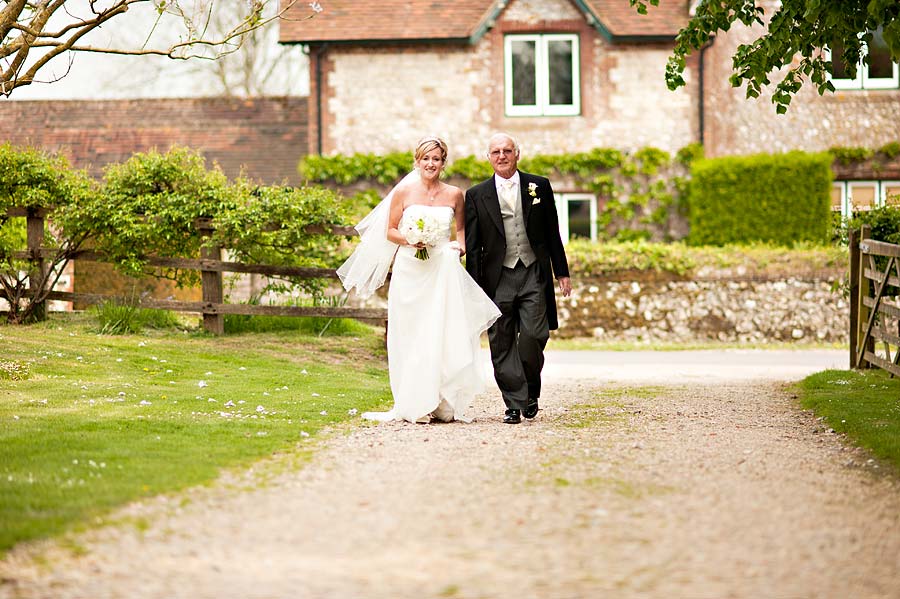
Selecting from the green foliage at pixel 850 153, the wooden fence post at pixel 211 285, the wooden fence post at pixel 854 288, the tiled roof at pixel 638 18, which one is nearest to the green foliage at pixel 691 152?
the tiled roof at pixel 638 18

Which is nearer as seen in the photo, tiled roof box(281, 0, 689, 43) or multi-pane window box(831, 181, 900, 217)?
tiled roof box(281, 0, 689, 43)

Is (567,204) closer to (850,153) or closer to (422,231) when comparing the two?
(850,153)

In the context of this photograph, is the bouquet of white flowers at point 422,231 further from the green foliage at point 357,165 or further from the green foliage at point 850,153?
the green foliage at point 850,153

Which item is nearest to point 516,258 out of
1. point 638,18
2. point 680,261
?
point 680,261

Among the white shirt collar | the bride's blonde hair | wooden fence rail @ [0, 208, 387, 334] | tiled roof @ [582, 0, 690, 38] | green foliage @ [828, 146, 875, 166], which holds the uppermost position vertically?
tiled roof @ [582, 0, 690, 38]

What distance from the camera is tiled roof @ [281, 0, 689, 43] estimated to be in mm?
22797

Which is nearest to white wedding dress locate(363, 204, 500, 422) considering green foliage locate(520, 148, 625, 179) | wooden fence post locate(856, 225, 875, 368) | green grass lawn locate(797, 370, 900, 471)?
green grass lawn locate(797, 370, 900, 471)

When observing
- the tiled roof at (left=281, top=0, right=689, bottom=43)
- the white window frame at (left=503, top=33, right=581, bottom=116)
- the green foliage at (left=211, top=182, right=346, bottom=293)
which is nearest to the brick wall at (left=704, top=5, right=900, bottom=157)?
the tiled roof at (left=281, top=0, right=689, bottom=43)

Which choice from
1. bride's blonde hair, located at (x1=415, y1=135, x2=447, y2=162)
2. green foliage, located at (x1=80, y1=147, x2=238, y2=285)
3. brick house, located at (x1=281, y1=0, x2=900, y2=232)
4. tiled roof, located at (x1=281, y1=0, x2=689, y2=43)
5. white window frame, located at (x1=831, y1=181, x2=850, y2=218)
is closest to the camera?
bride's blonde hair, located at (x1=415, y1=135, x2=447, y2=162)

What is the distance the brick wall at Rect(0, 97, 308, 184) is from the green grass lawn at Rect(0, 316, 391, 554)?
31.9ft

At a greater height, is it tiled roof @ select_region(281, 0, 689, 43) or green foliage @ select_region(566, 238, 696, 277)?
tiled roof @ select_region(281, 0, 689, 43)

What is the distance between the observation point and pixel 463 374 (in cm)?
896

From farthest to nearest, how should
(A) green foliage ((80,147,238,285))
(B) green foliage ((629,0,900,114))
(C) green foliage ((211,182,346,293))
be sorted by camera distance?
(A) green foliage ((80,147,238,285))
(C) green foliage ((211,182,346,293))
(B) green foliage ((629,0,900,114))

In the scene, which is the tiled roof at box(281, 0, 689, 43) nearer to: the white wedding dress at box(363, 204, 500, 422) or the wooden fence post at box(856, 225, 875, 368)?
the wooden fence post at box(856, 225, 875, 368)
